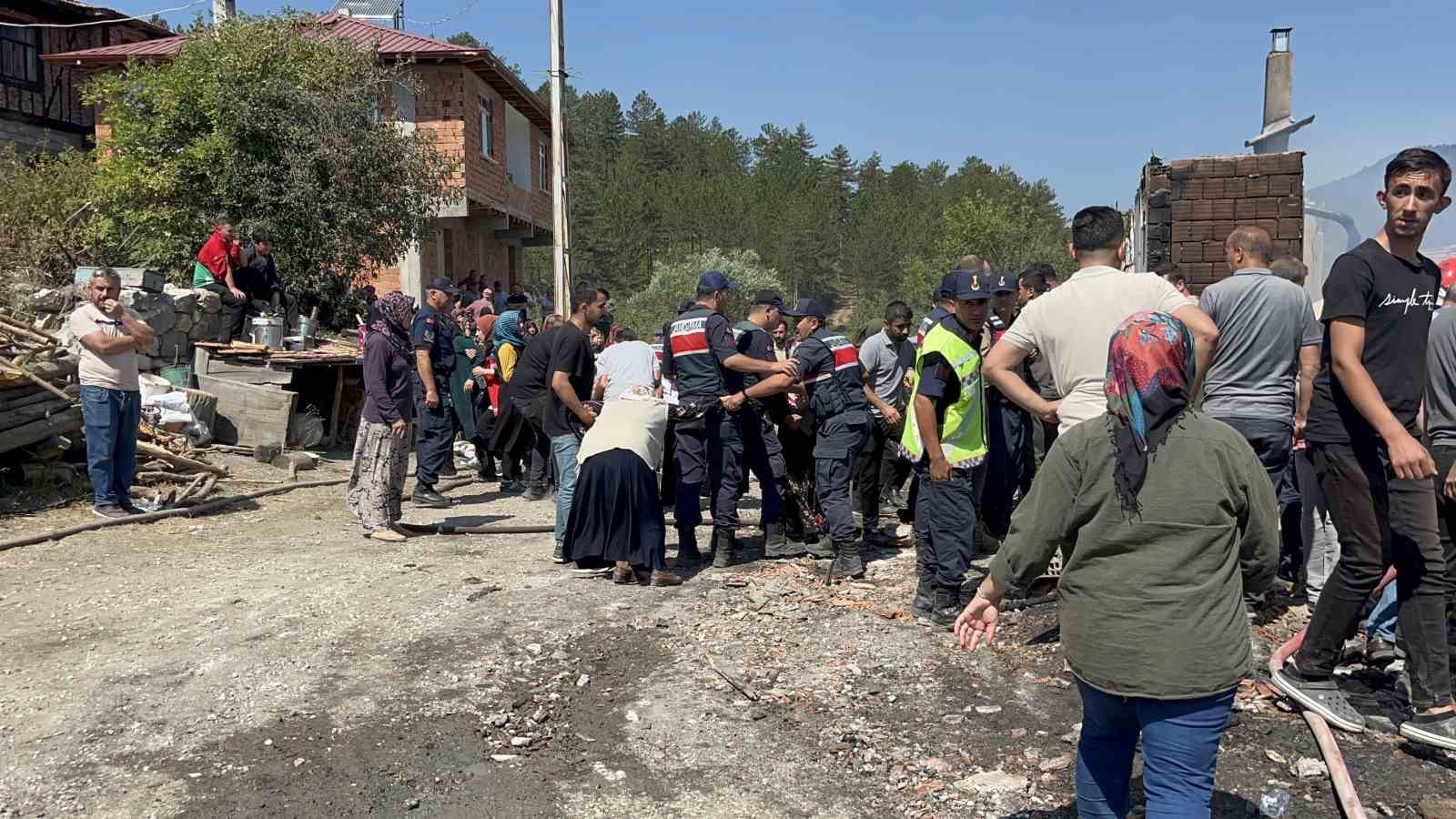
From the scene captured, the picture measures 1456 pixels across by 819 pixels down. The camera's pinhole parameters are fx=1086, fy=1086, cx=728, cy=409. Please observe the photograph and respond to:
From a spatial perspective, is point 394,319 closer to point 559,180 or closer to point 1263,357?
point 1263,357

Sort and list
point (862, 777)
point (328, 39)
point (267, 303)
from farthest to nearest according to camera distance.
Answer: point (328, 39)
point (267, 303)
point (862, 777)

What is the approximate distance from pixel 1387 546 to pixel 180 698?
5059 mm

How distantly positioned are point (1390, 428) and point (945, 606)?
253cm

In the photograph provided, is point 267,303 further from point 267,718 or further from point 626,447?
point 267,718

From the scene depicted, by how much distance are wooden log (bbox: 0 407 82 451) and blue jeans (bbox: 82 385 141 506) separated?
29.9 inches

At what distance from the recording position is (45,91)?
91.2 feet

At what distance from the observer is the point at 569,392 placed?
768 cm

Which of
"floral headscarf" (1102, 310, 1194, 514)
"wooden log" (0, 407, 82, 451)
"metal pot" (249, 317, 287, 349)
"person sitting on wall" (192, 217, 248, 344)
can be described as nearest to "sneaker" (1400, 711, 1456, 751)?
"floral headscarf" (1102, 310, 1194, 514)

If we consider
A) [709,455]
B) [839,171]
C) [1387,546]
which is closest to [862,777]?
[1387,546]

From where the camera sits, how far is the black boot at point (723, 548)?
24.2 feet

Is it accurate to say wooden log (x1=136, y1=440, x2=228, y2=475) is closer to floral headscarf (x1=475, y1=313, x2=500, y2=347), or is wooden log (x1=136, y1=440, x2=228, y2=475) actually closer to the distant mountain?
floral headscarf (x1=475, y1=313, x2=500, y2=347)

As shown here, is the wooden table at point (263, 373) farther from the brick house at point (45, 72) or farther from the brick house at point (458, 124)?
the brick house at point (45, 72)

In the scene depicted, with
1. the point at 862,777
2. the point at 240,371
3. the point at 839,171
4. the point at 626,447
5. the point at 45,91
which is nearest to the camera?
the point at 862,777

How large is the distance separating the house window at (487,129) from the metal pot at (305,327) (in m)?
9.80
